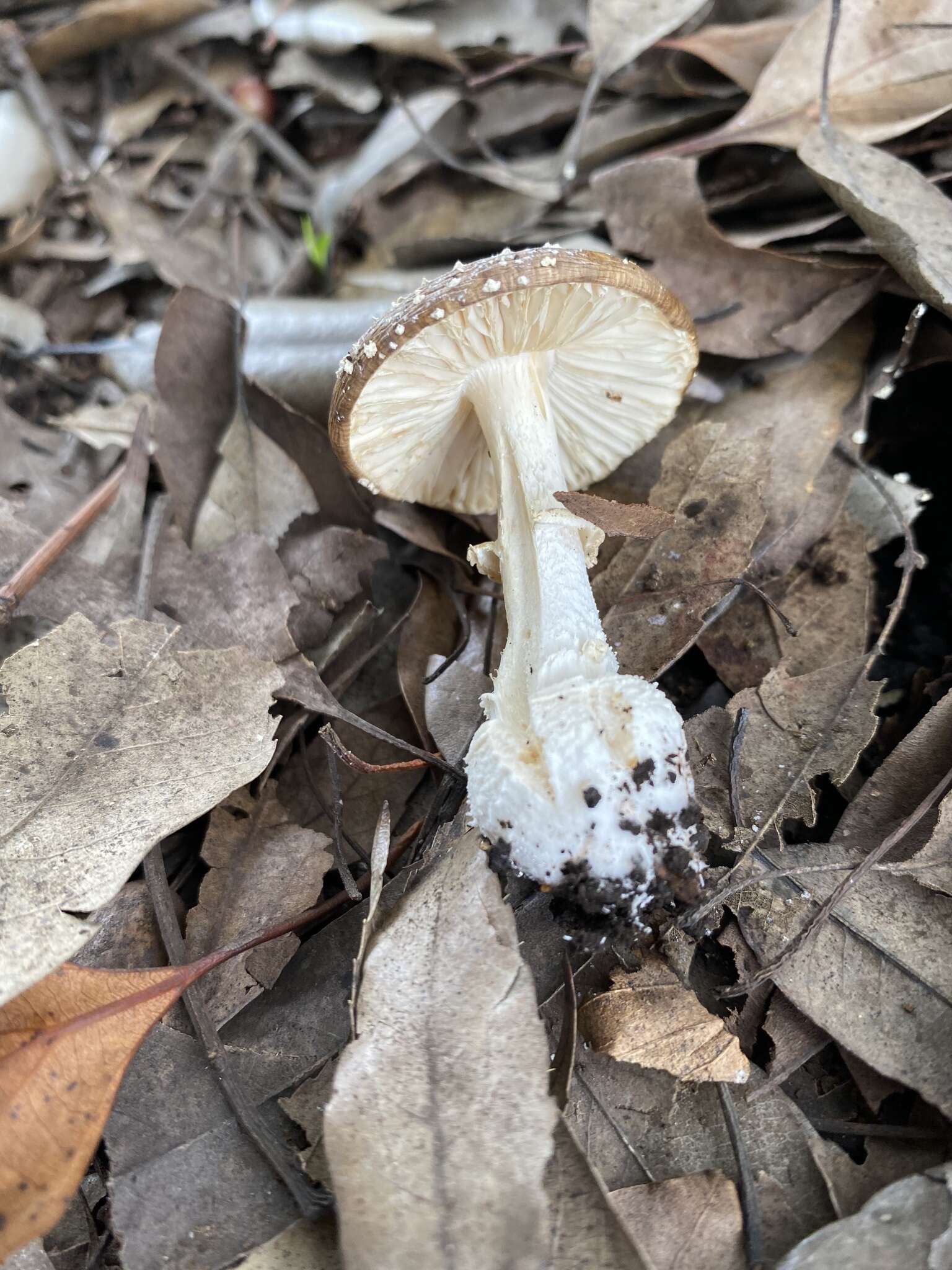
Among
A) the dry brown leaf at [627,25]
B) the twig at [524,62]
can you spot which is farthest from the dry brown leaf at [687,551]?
the twig at [524,62]

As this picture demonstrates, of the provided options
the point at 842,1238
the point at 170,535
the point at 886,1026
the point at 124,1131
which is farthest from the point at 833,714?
the point at 170,535

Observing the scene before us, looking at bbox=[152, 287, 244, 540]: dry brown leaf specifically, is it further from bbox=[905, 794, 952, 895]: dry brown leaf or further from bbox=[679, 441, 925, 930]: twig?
bbox=[905, 794, 952, 895]: dry brown leaf

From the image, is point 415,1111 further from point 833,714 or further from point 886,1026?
point 833,714

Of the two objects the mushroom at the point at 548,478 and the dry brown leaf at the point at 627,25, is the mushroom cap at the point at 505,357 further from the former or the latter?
the dry brown leaf at the point at 627,25

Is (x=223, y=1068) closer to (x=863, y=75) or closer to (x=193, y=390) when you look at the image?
(x=193, y=390)

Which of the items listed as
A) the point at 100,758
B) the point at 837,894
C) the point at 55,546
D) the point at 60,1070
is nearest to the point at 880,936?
the point at 837,894

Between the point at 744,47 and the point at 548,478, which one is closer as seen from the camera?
the point at 548,478

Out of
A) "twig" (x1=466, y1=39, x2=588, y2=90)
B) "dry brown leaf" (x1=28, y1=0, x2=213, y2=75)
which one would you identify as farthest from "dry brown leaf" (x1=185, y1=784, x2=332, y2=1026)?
"dry brown leaf" (x1=28, y1=0, x2=213, y2=75)
